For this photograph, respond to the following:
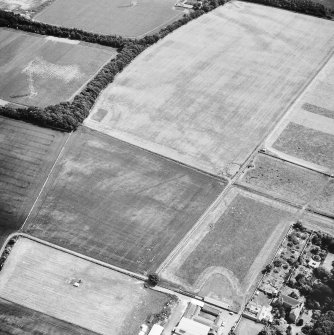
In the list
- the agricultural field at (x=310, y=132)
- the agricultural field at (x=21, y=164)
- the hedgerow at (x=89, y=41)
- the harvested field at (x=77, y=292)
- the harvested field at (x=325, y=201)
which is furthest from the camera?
the hedgerow at (x=89, y=41)

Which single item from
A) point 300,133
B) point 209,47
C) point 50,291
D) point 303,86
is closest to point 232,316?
point 50,291

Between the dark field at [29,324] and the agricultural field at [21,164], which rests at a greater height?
the agricultural field at [21,164]

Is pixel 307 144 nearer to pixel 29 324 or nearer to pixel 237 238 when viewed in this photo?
pixel 237 238

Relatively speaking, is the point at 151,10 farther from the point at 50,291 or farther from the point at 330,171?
the point at 50,291

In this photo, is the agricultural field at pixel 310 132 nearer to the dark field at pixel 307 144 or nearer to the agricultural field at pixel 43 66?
the dark field at pixel 307 144

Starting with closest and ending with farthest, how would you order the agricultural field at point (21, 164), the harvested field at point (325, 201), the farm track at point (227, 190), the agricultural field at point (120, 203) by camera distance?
the farm track at point (227, 190) → the agricultural field at point (120, 203) → the agricultural field at point (21, 164) → the harvested field at point (325, 201)

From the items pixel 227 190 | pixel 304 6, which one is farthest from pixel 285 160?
pixel 304 6

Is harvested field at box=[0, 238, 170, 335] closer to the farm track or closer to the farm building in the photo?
the farm building

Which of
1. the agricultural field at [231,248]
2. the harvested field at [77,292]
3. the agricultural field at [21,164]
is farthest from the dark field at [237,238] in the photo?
the agricultural field at [21,164]
